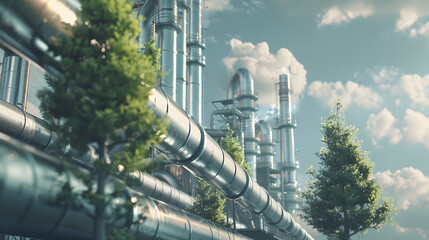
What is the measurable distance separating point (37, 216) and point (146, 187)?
1710 centimetres

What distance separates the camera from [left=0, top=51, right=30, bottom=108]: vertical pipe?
25.3 metres

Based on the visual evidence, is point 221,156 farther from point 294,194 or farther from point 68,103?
point 294,194

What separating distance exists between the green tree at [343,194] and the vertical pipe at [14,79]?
19.7 metres

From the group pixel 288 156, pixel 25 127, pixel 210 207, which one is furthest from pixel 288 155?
pixel 25 127

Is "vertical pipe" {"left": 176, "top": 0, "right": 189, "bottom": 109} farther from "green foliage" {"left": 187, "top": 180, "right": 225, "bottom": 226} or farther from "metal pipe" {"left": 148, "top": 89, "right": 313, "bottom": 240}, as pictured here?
"metal pipe" {"left": 148, "top": 89, "right": 313, "bottom": 240}

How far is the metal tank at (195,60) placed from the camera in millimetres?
40438

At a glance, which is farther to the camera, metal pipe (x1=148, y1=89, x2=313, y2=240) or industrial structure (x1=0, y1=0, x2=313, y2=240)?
metal pipe (x1=148, y1=89, x2=313, y2=240)

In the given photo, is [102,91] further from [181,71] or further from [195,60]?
[195,60]

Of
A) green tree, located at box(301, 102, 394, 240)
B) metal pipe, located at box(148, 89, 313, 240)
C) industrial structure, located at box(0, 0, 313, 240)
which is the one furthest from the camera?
green tree, located at box(301, 102, 394, 240)

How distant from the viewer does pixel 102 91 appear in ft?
28.5

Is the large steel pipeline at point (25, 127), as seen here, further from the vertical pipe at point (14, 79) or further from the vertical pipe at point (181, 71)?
the vertical pipe at point (181, 71)

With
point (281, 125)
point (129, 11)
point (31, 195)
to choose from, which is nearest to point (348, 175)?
point (129, 11)

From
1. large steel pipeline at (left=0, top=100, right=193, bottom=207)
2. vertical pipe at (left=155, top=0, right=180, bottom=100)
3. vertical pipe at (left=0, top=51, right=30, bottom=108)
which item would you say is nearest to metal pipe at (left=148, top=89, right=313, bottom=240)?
large steel pipeline at (left=0, top=100, right=193, bottom=207)

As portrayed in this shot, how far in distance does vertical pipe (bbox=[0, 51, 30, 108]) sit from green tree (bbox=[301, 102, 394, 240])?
774 inches
